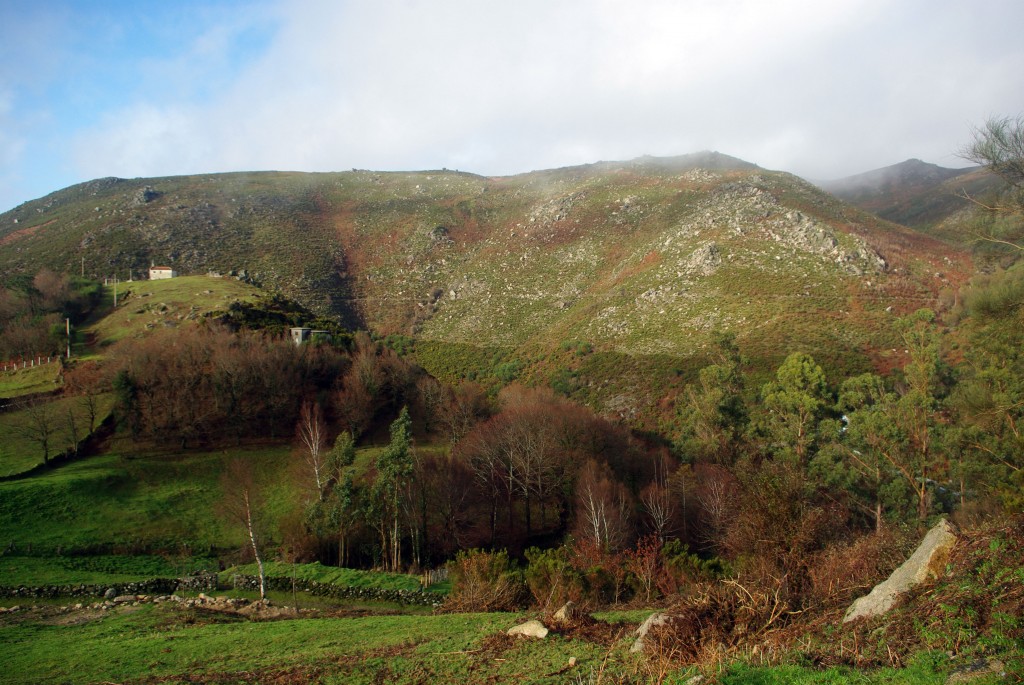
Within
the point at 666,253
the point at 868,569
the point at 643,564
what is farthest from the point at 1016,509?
the point at 666,253

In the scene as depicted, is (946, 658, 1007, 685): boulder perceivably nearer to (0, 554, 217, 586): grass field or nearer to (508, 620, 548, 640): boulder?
(508, 620, 548, 640): boulder

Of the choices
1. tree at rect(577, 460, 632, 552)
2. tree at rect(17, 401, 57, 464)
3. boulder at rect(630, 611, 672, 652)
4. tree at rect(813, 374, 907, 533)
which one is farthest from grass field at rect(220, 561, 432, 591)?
tree at rect(813, 374, 907, 533)

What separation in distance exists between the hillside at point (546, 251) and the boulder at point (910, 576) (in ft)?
135

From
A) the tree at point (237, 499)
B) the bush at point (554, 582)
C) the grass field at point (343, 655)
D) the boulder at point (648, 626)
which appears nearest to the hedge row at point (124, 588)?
the tree at point (237, 499)

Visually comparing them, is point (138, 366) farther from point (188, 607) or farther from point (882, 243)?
point (882, 243)

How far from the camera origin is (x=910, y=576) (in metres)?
7.92

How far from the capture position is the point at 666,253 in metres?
65.9

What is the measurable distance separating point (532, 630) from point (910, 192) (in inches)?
6886

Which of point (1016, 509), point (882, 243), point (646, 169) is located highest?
point (646, 169)

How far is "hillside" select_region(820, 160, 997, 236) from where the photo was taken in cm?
10064

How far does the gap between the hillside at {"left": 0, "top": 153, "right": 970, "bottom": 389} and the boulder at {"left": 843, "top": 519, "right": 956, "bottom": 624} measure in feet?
135

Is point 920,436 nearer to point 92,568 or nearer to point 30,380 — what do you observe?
point 92,568

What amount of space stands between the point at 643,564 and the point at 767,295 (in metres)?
43.5

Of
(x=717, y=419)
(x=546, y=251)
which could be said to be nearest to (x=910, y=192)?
(x=546, y=251)
